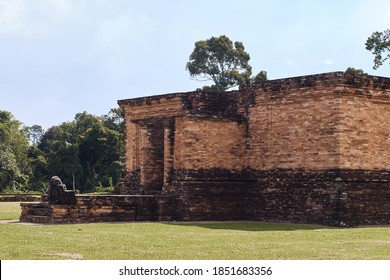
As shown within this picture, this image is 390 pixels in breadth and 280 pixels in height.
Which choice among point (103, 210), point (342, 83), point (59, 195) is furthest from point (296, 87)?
point (59, 195)

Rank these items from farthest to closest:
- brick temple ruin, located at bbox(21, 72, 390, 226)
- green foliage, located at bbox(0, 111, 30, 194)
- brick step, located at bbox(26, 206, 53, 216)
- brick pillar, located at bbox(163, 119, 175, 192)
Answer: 1. green foliage, located at bbox(0, 111, 30, 194)
2. brick pillar, located at bbox(163, 119, 175, 192)
3. brick temple ruin, located at bbox(21, 72, 390, 226)
4. brick step, located at bbox(26, 206, 53, 216)

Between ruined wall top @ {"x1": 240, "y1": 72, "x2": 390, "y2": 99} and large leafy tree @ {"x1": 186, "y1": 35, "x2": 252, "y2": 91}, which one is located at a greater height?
large leafy tree @ {"x1": 186, "y1": 35, "x2": 252, "y2": 91}

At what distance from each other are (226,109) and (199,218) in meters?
4.29

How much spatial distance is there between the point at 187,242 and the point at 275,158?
8929mm

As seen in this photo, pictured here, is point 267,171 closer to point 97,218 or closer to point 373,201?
point 373,201

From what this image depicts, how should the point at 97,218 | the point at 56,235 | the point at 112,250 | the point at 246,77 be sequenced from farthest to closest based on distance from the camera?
1. the point at 246,77
2. the point at 97,218
3. the point at 56,235
4. the point at 112,250

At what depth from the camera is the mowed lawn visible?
1235cm

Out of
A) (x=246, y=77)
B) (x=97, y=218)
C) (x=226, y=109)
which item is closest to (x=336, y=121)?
(x=226, y=109)

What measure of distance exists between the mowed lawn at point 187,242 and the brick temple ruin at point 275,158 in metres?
1.57

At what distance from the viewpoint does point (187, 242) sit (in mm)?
14688

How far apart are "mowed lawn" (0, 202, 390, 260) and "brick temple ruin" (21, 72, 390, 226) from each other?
157 cm

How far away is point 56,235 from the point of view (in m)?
15.9

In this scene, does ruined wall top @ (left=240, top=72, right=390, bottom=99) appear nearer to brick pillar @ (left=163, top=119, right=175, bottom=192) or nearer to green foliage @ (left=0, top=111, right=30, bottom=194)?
brick pillar @ (left=163, top=119, right=175, bottom=192)

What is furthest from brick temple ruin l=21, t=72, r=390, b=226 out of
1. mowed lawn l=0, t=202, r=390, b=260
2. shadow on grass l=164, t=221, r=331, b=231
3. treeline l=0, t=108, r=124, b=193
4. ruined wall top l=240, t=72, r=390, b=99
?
treeline l=0, t=108, r=124, b=193
